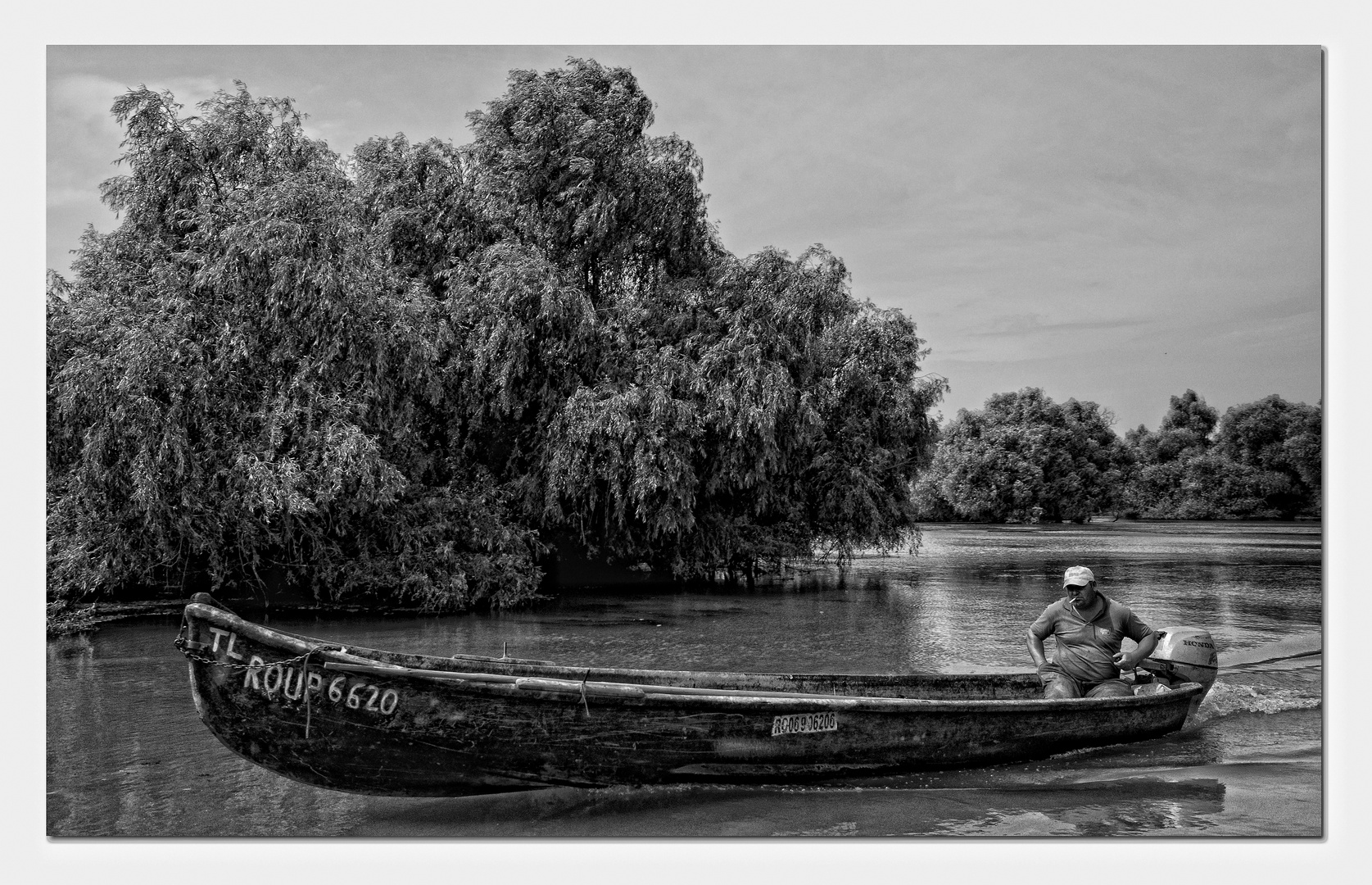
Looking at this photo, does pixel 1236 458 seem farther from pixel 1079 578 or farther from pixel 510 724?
pixel 510 724

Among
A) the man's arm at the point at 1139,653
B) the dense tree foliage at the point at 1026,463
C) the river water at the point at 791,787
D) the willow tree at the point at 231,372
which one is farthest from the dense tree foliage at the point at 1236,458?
the willow tree at the point at 231,372

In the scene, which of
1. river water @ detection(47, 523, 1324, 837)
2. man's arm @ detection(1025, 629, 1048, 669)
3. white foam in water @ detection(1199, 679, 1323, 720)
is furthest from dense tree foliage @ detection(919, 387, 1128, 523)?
man's arm @ detection(1025, 629, 1048, 669)

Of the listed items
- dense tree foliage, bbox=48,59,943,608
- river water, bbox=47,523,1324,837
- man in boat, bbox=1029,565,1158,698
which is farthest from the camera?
dense tree foliage, bbox=48,59,943,608

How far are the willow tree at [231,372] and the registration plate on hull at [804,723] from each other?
5.71 meters

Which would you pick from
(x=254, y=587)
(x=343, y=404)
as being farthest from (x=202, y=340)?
(x=254, y=587)

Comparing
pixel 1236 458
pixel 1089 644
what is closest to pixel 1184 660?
pixel 1089 644

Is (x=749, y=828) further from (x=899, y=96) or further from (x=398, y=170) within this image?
(x=398, y=170)

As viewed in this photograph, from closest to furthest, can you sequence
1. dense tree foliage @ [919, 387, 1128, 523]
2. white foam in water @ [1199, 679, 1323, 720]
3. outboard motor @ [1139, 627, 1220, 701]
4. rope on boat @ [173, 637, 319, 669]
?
rope on boat @ [173, 637, 319, 669], outboard motor @ [1139, 627, 1220, 701], white foam in water @ [1199, 679, 1323, 720], dense tree foliage @ [919, 387, 1128, 523]

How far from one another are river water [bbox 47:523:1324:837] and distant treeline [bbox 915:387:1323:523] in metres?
0.34

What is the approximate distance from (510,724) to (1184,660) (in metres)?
4.60

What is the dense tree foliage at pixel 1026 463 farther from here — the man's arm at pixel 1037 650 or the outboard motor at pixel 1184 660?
the man's arm at pixel 1037 650

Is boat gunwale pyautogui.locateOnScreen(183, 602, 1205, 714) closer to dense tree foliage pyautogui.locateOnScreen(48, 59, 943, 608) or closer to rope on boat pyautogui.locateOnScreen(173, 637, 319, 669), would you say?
rope on boat pyautogui.locateOnScreen(173, 637, 319, 669)

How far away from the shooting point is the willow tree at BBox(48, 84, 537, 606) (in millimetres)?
8586

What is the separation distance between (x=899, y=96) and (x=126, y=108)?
5573 mm
